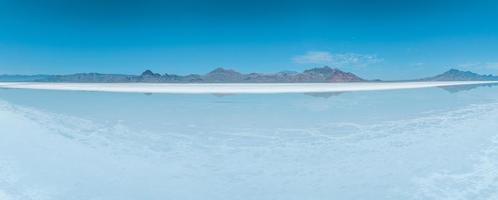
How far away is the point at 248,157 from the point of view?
148 inches

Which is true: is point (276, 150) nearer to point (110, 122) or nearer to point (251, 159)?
point (251, 159)

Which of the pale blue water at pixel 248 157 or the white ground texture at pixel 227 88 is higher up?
the white ground texture at pixel 227 88

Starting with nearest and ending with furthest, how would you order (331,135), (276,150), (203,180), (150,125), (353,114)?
(203,180)
(276,150)
(331,135)
(150,125)
(353,114)

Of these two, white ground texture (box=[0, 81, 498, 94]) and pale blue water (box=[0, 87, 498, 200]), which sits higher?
white ground texture (box=[0, 81, 498, 94])

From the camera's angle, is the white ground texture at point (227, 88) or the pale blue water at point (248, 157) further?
the white ground texture at point (227, 88)

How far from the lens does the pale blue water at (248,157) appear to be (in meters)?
2.88

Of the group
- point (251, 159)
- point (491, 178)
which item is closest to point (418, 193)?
point (491, 178)

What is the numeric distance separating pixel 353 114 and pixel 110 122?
3827 millimetres

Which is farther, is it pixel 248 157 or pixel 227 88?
pixel 227 88

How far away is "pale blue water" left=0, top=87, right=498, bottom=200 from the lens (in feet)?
9.46

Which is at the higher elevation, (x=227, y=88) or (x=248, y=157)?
(x=227, y=88)

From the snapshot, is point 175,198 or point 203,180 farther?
point 203,180

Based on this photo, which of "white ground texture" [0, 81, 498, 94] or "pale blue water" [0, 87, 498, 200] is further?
"white ground texture" [0, 81, 498, 94]

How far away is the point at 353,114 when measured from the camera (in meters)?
6.55
